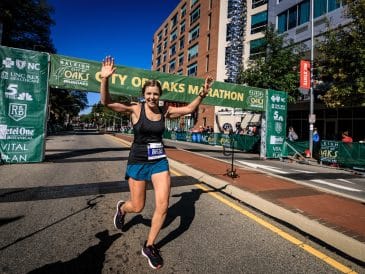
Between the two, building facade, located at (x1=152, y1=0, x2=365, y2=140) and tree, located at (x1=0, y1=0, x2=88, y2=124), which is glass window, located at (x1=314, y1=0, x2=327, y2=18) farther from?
tree, located at (x1=0, y1=0, x2=88, y2=124)

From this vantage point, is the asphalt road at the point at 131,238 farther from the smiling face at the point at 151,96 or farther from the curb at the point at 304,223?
the smiling face at the point at 151,96

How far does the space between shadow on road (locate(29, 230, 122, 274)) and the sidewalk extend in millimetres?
2842

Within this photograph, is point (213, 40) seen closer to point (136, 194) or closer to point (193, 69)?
point (193, 69)

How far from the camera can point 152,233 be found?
338cm

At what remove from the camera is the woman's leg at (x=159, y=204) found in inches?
133

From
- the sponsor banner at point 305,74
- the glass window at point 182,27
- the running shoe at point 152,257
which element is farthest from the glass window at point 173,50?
the running shoe at point 152,257

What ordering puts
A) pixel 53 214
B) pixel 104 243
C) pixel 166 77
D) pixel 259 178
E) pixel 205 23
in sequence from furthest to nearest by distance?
1. pixel 205 23
2. pixel 166 77
3. pixel 259 178
4. pixel 53 214
5. pixel 104 243

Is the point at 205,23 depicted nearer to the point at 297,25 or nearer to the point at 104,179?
the point at 297,25

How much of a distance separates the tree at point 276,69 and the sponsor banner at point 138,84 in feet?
24.0

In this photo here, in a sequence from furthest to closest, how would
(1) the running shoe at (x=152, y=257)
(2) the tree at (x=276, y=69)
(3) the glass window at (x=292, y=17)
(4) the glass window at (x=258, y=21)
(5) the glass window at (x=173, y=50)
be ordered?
(5) the glass window at (x=173, y=50) → (4) the glass window at (x=258, y=21) → (3) the glass window at (x=292, y=17) → (2) the tree at (x=276, y=69) → (1) the running shoe at (x=152, y=257)

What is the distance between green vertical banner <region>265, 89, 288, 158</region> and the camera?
17.5 meters

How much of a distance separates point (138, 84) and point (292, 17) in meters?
22.9

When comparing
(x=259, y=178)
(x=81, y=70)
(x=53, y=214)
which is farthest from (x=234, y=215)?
(x=81, y=70)

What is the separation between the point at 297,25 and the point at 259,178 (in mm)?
25632
